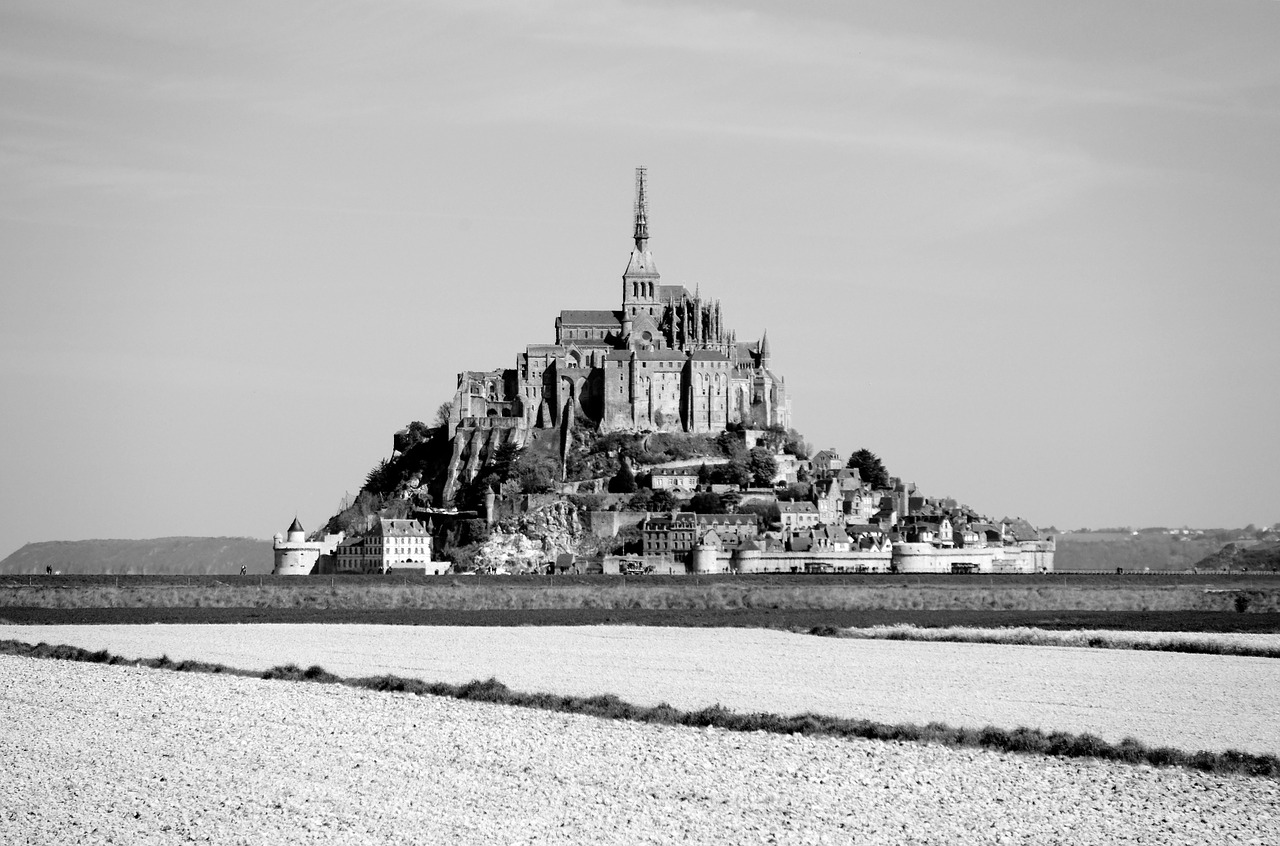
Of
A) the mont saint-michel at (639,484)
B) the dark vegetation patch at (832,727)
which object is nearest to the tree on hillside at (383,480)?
the mont saint-michel at (639,484)

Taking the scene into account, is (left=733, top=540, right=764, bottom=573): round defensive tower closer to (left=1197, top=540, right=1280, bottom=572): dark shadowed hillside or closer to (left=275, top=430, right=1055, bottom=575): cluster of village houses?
(left=275, top=430, right=1055, bottom=575): cluster of village houses

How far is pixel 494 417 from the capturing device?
11588cm

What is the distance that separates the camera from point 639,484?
107 meters

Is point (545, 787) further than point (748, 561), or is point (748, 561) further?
point (748, 561)

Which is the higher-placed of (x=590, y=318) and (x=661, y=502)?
(x=590, y=318)

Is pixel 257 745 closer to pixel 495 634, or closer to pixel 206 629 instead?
pixel 495 634

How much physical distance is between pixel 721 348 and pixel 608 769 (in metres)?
100

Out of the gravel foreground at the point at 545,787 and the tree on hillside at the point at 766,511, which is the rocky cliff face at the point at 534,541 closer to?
the tree on hillside at the point at 766,511

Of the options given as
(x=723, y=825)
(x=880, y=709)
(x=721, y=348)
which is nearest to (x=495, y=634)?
(x=880, y=709)

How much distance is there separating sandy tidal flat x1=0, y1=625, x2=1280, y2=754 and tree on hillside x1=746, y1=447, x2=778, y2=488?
2489 inches

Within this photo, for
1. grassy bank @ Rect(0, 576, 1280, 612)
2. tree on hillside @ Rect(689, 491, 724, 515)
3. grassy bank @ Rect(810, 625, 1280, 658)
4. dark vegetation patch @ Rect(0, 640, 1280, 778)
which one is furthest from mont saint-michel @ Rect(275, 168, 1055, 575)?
dark vegetation patch @ Rect(0, 640, 1280, 778)

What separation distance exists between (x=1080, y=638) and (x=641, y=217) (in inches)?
3751

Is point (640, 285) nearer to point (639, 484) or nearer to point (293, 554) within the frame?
point (639, 484)

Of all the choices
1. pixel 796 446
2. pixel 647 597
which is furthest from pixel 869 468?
pixel 647 597
